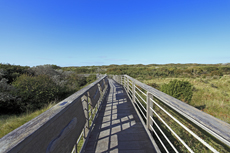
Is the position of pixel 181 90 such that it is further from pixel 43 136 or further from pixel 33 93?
pixel 33 93

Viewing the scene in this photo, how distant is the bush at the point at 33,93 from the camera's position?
24.2 ft

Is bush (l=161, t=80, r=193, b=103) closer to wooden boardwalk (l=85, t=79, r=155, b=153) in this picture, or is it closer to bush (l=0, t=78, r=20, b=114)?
wooden boardwalk (l=85, t=79, r=155, b=153)

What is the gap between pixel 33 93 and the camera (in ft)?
25.2

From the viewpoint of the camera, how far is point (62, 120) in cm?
126

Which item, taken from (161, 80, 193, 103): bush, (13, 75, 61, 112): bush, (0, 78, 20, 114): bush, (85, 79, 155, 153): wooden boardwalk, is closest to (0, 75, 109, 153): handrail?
(85, 79, 155, 153): wooden boardwalk

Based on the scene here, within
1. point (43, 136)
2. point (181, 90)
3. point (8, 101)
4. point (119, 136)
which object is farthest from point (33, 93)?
point (181, 90)

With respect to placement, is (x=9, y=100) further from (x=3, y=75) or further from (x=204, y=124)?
(x=204, y=124)

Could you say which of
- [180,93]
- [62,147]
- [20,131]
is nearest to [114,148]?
[62,147]

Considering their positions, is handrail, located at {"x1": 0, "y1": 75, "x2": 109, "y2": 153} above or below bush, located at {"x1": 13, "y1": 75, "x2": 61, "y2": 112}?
above

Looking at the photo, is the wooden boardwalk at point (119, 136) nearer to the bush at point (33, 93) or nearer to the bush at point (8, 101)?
the bush at point (33, 93)

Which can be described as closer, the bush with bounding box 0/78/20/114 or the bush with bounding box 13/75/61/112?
the bush with bounding box 0/78/20/114

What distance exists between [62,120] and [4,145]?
0.64 m

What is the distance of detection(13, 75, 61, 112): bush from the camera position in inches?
290

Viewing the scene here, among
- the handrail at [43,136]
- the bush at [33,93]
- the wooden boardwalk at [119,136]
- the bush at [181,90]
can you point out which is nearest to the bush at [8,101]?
the bush at [33,93]
